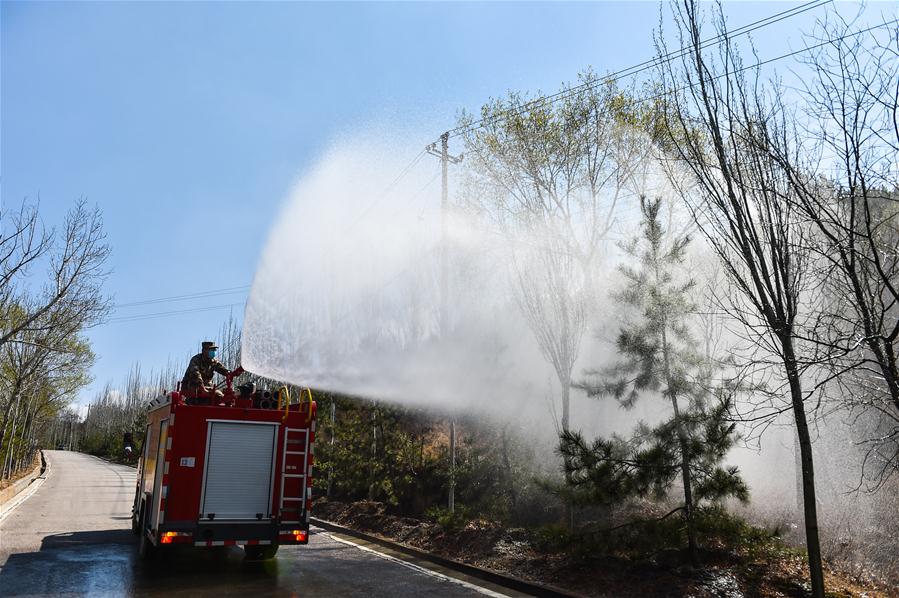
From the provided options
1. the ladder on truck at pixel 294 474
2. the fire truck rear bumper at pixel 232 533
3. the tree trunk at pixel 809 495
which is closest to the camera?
the tree trunk at pixel 809 495

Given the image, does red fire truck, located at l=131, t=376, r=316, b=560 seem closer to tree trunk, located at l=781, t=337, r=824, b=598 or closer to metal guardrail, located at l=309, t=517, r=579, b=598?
metal guardrail, located at l=309, t=517, r=579, b=598

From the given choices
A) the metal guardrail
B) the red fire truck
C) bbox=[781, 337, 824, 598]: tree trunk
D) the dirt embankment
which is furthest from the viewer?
the red fire truck

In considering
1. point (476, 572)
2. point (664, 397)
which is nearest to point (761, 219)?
point (664, 397)

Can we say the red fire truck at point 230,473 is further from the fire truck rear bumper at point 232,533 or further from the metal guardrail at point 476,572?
the metal guardrail at point 476,572

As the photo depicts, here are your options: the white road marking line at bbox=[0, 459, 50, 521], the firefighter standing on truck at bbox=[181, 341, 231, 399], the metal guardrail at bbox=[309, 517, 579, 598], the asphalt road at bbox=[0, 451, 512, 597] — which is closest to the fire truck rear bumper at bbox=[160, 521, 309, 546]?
the asphalt road at bbox=[0, 451, 512, 597]

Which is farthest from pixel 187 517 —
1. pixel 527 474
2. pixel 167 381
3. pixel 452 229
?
pixel 167 381

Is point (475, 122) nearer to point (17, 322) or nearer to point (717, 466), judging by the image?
point (717, 466)

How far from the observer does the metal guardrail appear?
8312 millimetres

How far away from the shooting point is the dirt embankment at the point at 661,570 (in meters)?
7.42

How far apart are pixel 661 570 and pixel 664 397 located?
2303 millimetres

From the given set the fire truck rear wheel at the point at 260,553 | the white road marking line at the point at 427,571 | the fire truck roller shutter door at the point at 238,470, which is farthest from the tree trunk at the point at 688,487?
the fire truck rear wheel at the point at 260,553

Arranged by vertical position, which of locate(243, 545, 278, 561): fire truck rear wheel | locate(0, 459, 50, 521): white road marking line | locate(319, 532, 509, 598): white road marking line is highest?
locate(243, 545, 278, 561): fire truck rear wheel

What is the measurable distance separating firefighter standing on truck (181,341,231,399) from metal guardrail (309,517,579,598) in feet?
15.5

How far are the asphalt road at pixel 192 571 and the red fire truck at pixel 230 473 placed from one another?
52 cm
